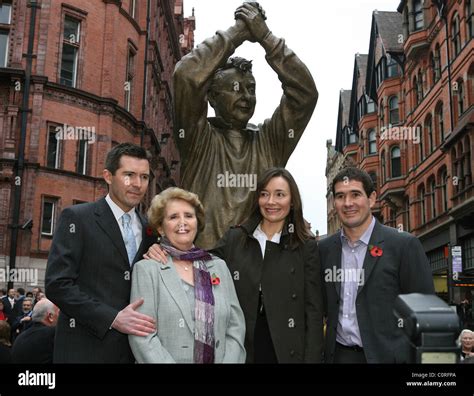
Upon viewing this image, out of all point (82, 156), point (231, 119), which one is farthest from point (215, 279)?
point (82, 156)

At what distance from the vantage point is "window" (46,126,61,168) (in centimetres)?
2569

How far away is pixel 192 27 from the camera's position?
63.5 meters

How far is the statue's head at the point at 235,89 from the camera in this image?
4.57 meters

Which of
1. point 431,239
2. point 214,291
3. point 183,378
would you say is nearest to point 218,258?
point 214,291

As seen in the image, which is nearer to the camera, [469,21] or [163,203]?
[163,203]

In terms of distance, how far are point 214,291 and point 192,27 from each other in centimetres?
6345

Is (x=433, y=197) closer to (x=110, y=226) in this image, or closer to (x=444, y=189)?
(x=444, y=189)

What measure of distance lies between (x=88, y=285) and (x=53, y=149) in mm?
23849

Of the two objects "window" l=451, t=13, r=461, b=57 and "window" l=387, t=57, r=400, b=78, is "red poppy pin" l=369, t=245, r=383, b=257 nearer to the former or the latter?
"window" l=451, t=13, r=461, b=57

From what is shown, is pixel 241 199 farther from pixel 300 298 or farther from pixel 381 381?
pixel 381 381

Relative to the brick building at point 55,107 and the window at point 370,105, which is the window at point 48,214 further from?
the window at point 370,105

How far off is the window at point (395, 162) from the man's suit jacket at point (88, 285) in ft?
128

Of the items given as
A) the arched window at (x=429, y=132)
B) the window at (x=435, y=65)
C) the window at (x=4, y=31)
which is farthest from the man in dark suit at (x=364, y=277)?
the arched window at (x=429, y=132)

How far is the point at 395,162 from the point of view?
41.2 metres
